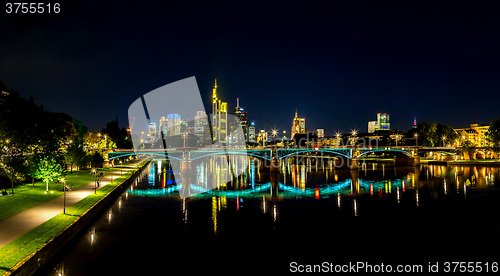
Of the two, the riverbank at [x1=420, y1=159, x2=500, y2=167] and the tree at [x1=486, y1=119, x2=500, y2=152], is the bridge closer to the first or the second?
the riverbank at [x1=420, y1=159, x2=500, y2=167]

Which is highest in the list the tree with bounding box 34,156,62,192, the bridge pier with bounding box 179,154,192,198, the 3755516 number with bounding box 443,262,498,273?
the tree with bounding box 34,156,62,192

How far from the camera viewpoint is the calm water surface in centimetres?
1753

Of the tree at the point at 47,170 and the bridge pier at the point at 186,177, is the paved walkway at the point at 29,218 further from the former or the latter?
the bridge pier at the point at 186,177

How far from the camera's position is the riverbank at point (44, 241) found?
503 inches

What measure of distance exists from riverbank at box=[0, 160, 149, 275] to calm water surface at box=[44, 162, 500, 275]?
79 cm

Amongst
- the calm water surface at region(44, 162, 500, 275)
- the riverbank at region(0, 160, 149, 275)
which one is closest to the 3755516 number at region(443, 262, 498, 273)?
the calm water surface at region(44, 162, 500, 275)

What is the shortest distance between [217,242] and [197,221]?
216 inches

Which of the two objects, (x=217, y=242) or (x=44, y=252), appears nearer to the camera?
(x=44, y=252)

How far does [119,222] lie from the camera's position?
24.5 metres

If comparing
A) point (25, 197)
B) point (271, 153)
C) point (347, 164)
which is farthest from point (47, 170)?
point (347, 164)

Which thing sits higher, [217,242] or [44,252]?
[44,252]

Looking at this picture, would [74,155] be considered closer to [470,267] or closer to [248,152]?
[248,152]

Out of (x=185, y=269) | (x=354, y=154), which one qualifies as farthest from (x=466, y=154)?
(x=185, y=269)

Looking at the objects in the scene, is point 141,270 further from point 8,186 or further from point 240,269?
point 8,186
